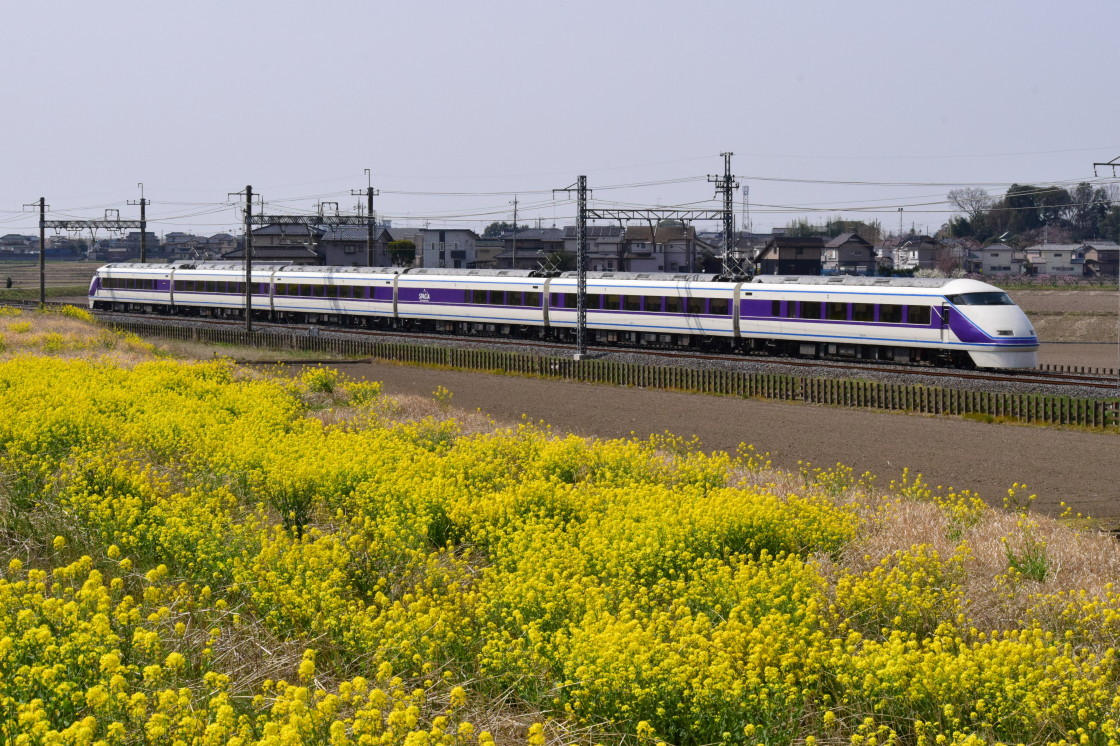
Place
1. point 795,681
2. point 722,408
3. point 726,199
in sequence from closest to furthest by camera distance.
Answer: point 795,681 → point 722,408 → point 726,199

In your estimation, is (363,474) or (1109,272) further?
(1109,272)

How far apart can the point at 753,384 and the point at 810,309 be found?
6.66 m

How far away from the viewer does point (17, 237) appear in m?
191

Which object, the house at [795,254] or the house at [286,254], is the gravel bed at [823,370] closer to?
the house at [286,254]

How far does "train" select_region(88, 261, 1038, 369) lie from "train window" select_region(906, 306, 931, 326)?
4 cm

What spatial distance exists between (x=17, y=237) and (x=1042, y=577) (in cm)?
20388

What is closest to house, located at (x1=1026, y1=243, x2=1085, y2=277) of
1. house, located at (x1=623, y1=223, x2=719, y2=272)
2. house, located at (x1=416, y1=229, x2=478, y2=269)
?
house, located at (x1=623, y1=223, x2=719, y2=272)

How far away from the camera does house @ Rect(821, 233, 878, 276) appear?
11344cm

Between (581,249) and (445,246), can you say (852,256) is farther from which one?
(581,249)

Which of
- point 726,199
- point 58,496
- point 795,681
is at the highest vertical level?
point 726,199

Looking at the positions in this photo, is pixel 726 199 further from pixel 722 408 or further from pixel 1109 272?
pixel 1109 272

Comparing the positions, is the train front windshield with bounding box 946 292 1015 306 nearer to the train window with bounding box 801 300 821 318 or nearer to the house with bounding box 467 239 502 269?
the train window with bounding box 801 300 821 318

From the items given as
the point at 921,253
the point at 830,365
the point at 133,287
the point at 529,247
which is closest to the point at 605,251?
the point at 529,247

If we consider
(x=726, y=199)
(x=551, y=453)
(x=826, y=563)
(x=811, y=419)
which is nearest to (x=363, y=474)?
(x=551, y=453)
